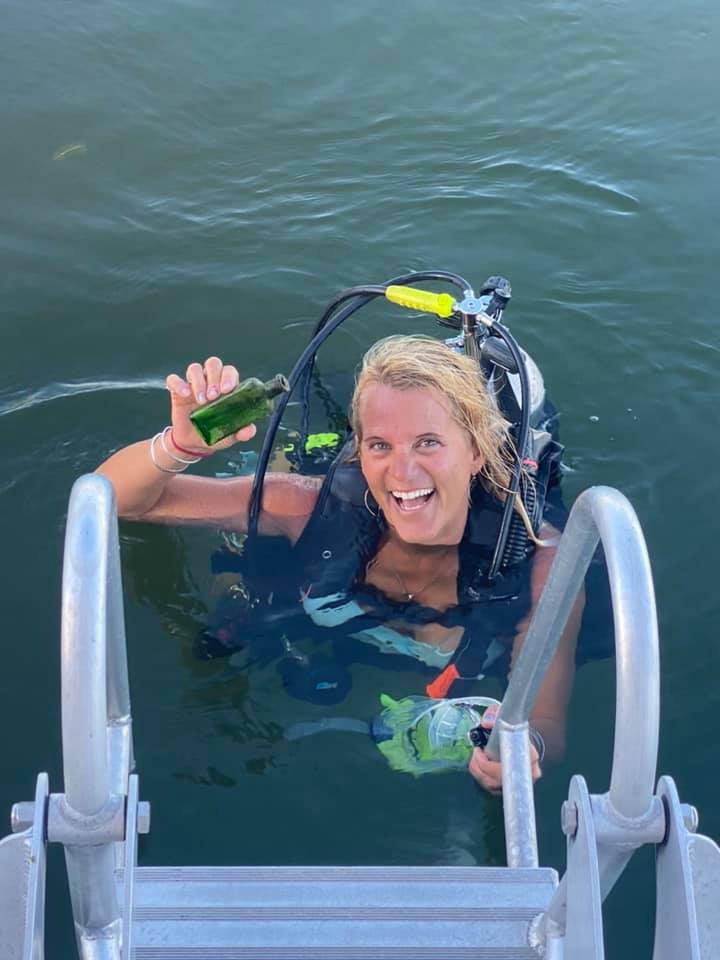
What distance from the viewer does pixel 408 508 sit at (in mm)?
A: 3301

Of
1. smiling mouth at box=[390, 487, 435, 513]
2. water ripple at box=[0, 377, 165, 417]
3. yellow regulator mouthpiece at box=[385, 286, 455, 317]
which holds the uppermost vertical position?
yellow regulator mouthpiece at box=[385, 286, 455, 317]

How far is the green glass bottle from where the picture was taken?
2893mm

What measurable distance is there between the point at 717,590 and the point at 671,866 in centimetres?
303

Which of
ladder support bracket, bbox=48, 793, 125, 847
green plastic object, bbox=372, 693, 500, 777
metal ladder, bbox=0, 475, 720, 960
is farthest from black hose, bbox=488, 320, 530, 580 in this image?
ladder support bracket, bbox=48, 793, 125, 847

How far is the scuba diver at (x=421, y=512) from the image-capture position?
3236 millimetres

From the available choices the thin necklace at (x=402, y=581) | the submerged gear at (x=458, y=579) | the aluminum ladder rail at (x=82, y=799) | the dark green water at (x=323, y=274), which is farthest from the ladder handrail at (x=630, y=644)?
the dark green water at (x=323, y=274)

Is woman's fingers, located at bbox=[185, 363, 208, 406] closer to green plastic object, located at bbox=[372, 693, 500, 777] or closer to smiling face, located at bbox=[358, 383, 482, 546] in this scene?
smiling face, located at bbox=[358, 383, 482, 546]

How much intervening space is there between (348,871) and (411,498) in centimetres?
155

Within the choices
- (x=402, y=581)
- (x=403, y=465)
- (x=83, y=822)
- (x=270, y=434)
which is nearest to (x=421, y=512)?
(x=403, y=465)

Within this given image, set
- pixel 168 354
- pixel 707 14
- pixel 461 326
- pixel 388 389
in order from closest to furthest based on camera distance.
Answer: pixel 388 389
pixel 461 326
pixel 168 354
pixel 707 14

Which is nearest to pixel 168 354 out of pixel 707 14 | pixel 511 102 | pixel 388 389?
pixel 388 389

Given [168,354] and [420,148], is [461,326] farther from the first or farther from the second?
[420,148]

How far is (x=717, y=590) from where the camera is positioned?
4.30m

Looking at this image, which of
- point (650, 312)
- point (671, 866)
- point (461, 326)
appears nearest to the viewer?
point (671, 866)
